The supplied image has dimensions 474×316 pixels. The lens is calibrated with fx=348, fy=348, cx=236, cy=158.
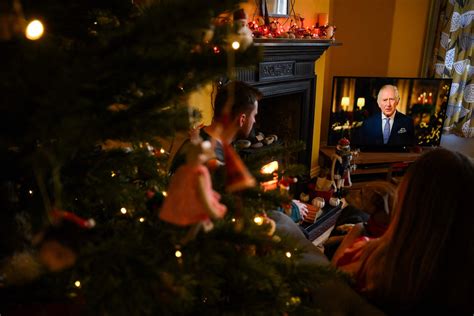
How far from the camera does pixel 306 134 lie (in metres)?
3.18

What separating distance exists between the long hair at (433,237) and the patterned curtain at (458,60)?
3.15 m

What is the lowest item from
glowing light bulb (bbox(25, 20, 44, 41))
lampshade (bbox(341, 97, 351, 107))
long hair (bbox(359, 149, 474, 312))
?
lampshade (bbox(341, 97, 351, 107))

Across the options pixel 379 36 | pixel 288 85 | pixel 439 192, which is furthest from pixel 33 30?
pixel 379 36

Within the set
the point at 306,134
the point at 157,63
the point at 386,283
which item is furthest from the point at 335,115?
the point at 157,63

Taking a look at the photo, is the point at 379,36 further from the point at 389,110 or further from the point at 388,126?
the point at 388,126

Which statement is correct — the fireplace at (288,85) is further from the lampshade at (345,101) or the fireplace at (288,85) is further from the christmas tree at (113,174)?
the christmas tree at (113,174)

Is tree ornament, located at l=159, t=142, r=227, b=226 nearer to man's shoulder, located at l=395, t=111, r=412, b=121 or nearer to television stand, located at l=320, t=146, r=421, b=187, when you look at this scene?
television stand, located at l=320, t=146, r=421, b=187

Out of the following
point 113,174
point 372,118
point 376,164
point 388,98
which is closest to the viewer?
point 113,174

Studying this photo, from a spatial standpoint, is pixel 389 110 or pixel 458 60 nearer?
pixel 389 110

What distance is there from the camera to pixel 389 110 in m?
3.20

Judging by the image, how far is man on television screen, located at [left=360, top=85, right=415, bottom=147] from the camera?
3160 mm

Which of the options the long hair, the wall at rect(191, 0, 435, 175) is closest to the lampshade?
the wall at rect(191, 0, 435, 175)

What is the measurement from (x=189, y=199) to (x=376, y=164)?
3255 millimetres

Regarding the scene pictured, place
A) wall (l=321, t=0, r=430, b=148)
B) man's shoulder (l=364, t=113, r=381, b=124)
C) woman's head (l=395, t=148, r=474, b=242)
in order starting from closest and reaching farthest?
1. woman's head (l=395, t=148, r=474, b=242)
2. man's shoulder (l=364, t=113, r=381, b=124)
3. wall (l=321, t=0, r=430, b=148)
